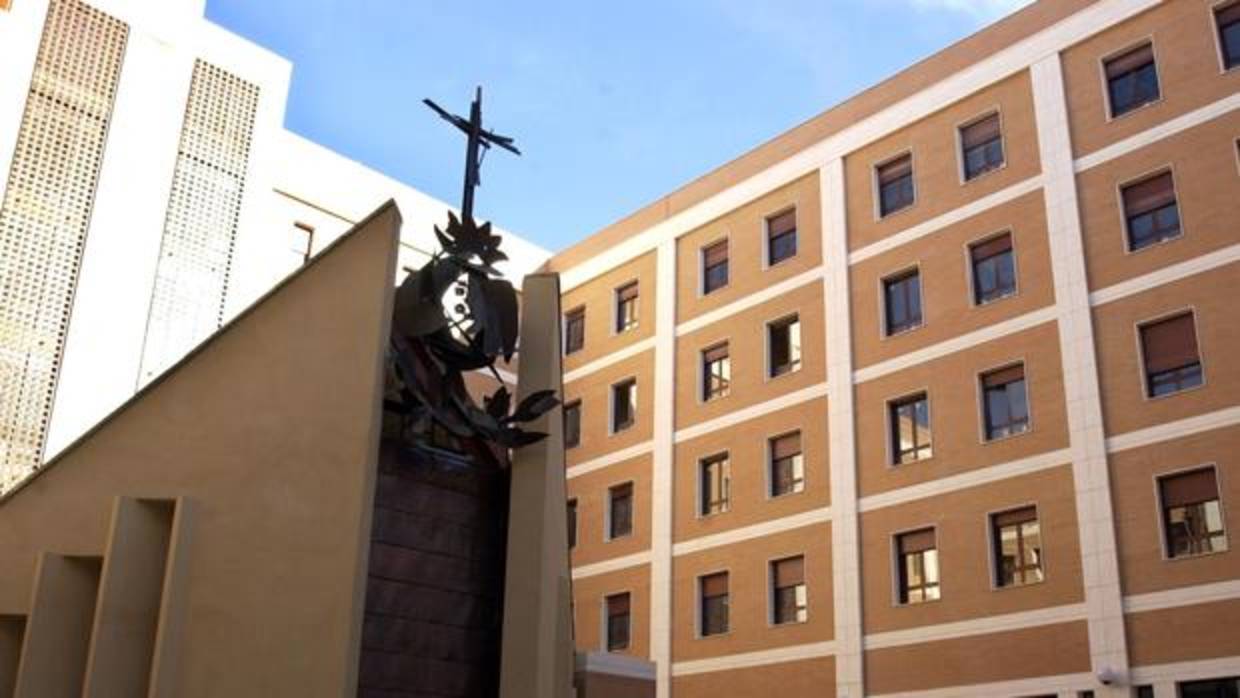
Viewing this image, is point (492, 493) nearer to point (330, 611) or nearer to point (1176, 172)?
point (330, 611)

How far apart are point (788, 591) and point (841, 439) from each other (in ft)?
10.5

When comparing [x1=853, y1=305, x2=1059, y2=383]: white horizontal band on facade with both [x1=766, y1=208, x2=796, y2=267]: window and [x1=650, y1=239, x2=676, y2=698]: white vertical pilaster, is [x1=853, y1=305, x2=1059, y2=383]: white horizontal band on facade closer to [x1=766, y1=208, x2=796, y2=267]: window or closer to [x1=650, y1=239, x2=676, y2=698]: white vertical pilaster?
[x1=766, y1=208, x2=796, y2=267]: window

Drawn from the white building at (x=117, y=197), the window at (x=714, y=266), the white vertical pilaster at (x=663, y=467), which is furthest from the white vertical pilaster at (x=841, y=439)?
the white building at (x=117, y=197)

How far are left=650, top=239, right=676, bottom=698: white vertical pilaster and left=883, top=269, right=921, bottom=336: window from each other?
596 cm

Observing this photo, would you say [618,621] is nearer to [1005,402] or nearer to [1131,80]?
[1005,402]

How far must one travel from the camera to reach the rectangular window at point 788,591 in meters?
26.8

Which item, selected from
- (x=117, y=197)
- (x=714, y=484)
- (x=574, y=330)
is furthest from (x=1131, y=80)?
(x=117, y=197)

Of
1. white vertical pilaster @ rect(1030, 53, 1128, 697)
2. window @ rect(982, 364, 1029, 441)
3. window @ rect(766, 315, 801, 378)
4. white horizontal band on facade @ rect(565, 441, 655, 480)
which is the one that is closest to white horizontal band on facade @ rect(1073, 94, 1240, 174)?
white vertical pilaster @ rect(1030, 53, 1128, 697)

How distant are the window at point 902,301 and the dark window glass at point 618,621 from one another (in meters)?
8.75

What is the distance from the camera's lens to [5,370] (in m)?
24.4

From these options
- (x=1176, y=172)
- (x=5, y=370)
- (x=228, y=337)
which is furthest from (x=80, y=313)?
(x=1176, y=172)

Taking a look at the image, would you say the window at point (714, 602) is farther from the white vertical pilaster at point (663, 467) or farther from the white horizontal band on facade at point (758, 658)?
the white vertical pilaster at point (663, 467)

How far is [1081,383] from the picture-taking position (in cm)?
2333

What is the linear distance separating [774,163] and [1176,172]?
980cm
